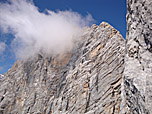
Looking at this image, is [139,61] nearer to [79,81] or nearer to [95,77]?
[95,77]

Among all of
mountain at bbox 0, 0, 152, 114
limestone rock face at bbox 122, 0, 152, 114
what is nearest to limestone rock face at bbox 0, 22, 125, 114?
mountain at bbox 0, 0, 152, 114

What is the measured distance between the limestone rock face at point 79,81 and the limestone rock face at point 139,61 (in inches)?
260

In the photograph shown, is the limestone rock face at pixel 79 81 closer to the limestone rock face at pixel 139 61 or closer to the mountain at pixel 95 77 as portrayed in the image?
the mountain at pixel 95 77

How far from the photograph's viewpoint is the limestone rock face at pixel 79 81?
1919cm

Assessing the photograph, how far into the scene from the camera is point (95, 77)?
21797 millimetres

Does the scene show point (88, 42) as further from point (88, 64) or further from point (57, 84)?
point (57, 84)

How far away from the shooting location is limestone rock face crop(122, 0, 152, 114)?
30.6ft

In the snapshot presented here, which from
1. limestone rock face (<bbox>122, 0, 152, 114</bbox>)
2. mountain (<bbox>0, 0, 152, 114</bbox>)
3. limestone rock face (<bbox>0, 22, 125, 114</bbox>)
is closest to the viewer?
limestone rock face (<bbox>122, 0, 152, 114</bbox>)

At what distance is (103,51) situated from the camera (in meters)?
23.4

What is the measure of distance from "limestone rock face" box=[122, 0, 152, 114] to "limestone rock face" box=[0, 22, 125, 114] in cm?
661

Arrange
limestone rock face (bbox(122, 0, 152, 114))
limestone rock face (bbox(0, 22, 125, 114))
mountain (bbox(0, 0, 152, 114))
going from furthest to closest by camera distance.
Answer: limestone rock face (bbox(0, 22, 125, 114)) < mountain (bbox(0, 0, 152, 114)) < limestone rock face (bbox(122, 0, 152, 114))

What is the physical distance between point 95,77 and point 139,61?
1147 centimetres

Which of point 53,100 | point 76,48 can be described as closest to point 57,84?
point 53,100

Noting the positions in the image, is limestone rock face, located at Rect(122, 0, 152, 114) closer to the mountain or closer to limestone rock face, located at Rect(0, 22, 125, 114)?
the mountain
